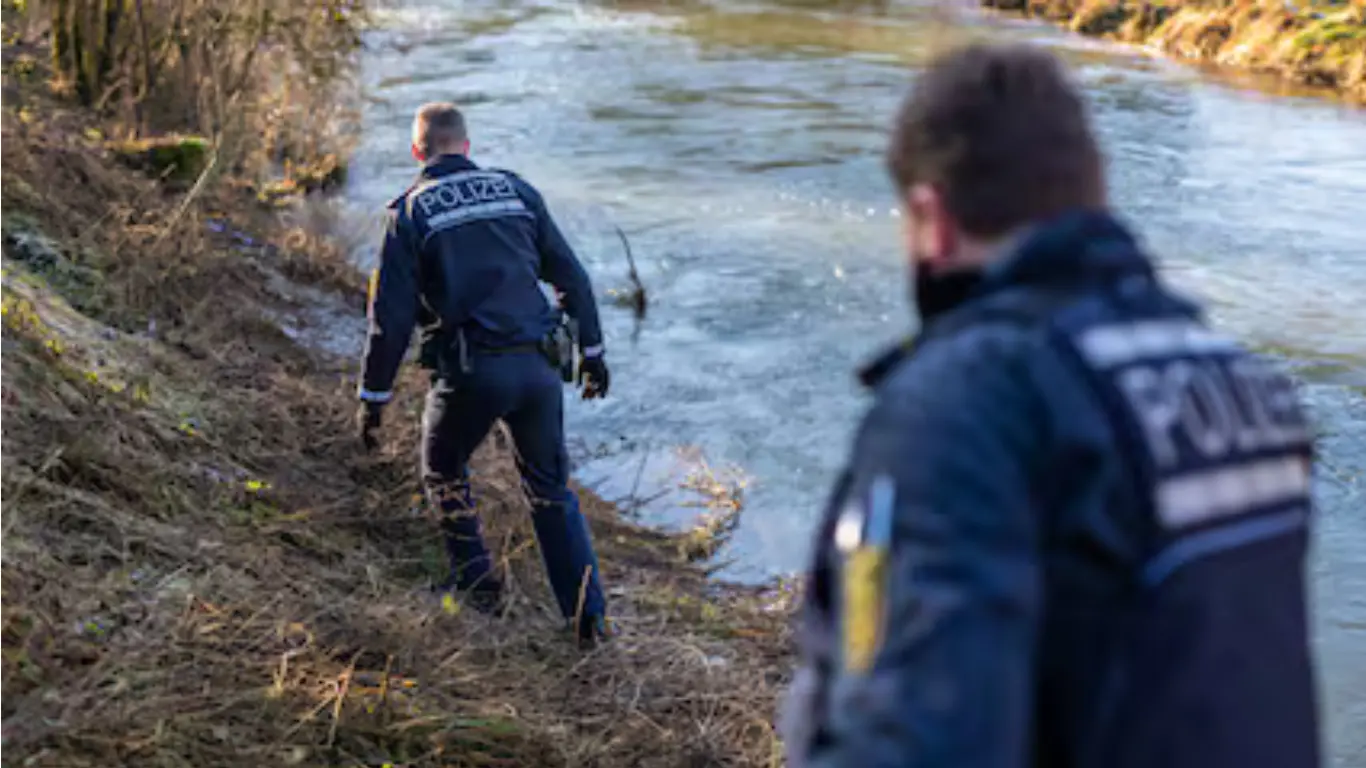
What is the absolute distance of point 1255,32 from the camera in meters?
22.5

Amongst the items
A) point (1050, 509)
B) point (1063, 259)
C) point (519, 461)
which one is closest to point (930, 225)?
point (1063, 259)

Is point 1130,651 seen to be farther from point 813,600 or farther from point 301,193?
point 301,193

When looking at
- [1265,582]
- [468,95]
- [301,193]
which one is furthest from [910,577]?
[468,95]

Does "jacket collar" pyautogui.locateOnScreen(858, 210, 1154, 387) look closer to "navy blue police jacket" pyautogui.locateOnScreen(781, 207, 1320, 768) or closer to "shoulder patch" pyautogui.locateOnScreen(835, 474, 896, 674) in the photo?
"navy blue police jacket" pyautogui.locateOnScreen(781, 207, 1320, 768)

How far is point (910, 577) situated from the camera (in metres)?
1.53

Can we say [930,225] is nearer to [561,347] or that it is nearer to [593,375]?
[561,347]

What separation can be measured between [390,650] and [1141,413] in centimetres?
317

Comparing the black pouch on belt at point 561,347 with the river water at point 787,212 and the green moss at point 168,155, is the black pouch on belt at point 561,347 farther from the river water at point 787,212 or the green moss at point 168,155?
the green moss at point 168,155

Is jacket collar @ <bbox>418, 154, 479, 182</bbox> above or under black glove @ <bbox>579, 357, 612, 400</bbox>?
above

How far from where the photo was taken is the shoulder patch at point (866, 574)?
5.17 ft

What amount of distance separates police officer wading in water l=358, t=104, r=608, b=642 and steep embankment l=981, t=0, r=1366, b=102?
17.1m

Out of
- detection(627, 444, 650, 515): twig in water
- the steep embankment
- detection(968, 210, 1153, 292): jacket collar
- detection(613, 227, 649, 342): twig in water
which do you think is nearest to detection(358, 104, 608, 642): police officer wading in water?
detection(627, 444, 650, 515): twig in water

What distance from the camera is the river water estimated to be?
27.0 ft

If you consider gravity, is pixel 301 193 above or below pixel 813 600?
below
